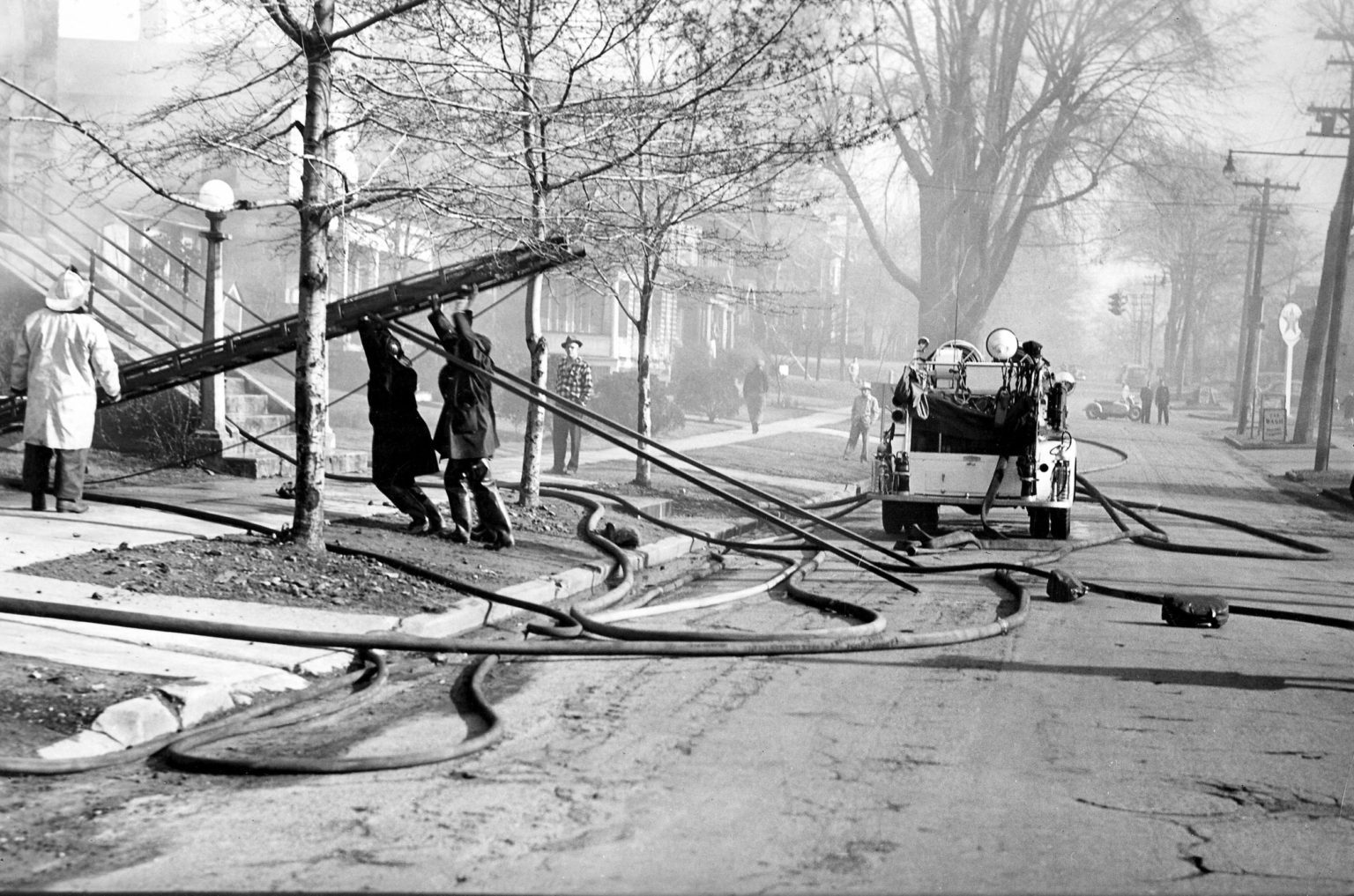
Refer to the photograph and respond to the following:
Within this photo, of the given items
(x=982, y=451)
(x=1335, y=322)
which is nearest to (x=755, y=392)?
(x=1335, y=322)

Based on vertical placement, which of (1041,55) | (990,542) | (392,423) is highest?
(1041,55)

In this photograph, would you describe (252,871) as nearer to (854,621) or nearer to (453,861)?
(453,861)

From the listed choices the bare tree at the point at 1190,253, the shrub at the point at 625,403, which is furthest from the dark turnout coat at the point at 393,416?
the bare tree at the point at 1190,253

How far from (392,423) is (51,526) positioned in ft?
8.37

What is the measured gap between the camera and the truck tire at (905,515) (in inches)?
627

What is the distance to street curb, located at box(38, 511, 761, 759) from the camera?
5.65 meters

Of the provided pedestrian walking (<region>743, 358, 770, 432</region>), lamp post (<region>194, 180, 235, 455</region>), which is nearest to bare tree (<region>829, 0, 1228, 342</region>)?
pedestrian walking (<region>743, 358, 770, 432</region>)

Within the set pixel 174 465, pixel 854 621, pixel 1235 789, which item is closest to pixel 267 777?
pixel 1235 789

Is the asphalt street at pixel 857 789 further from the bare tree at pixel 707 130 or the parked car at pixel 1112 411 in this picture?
the parked car at pixel 1112 411

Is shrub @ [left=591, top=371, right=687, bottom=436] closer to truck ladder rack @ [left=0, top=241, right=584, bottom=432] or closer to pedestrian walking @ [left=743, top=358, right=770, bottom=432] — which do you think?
pedestrian walking @ [left=743, top=358, right=770, bottom=432]

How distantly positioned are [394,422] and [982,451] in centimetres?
715

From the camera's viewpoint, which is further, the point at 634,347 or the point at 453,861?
the point at 634,347

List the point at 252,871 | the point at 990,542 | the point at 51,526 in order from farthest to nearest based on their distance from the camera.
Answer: the point at 990,542 < the point at 51,526 < the point at 252,871

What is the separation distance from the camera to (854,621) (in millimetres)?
9180
